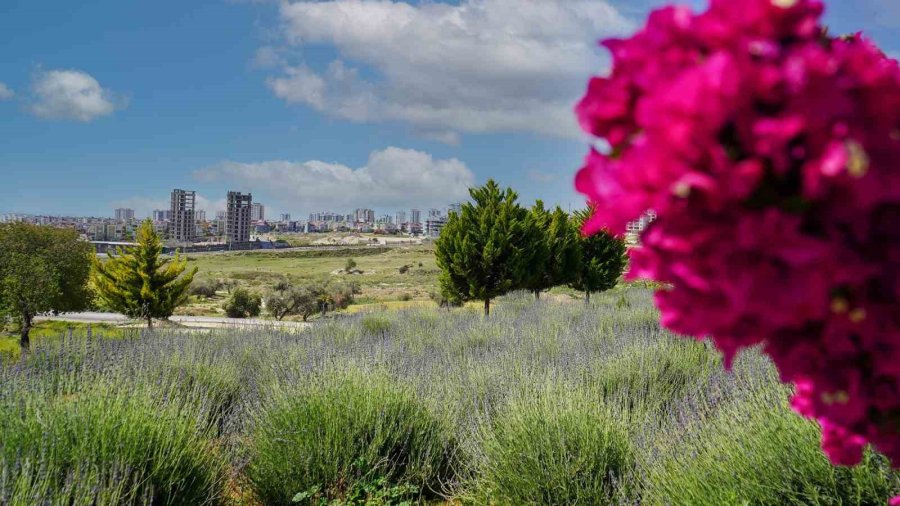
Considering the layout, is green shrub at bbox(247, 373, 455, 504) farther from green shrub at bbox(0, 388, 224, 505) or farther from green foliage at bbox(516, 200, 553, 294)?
green foliage at bbox(516, 200, 553, 294)

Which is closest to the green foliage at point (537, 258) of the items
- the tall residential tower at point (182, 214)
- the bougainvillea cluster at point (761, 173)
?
the bougainvillea cluster at point (761, 173)

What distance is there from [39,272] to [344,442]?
23.3 m

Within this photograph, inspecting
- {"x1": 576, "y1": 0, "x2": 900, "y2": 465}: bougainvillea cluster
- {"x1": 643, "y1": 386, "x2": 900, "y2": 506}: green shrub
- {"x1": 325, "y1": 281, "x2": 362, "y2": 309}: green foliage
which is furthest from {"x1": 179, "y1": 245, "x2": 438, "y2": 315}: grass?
{"x1": 576, "y1": 0, "x2": 900, "y2": 465}: bougainvillea cluster

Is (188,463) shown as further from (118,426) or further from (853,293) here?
(853,293)

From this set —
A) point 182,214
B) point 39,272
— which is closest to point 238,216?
point 182,214

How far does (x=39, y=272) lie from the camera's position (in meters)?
22.0

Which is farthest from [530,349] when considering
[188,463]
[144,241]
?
[144,241]

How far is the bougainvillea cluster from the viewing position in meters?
0.75

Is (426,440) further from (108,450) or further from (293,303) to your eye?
(293,303)

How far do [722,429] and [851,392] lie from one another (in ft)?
10.6

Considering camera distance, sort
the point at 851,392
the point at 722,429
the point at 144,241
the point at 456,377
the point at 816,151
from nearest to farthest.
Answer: the point at 816,151, the point at 851,392, the point at 722,429, the point at 456,377, the point at 144,241

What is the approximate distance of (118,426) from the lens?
12.7 feet

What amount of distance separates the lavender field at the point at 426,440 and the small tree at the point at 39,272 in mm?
18667

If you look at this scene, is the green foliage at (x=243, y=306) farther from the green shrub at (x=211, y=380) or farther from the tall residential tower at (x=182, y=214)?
the tall residential tower at (x=182, y=214)
